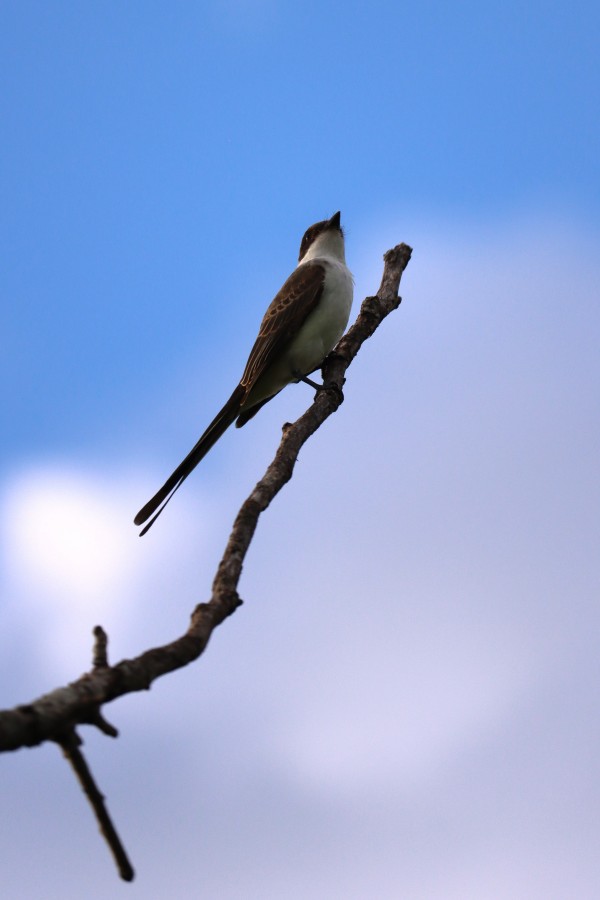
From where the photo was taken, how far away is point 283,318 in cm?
926

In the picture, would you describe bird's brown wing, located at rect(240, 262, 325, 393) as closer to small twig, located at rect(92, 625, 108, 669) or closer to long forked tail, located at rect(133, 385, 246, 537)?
long forked tail, located at rect(133, 385, 246, 537)

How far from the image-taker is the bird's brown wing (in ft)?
29.7

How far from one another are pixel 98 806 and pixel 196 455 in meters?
5.35

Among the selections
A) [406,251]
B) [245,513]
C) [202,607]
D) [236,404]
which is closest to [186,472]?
[236,404]

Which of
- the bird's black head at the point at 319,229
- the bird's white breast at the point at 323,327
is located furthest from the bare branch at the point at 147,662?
the bird's black head at the point at 319,229

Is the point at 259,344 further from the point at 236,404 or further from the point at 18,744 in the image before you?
the point at 18,744

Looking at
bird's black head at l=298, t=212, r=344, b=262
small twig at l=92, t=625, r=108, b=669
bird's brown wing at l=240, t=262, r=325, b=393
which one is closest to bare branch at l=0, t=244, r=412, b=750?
small twig at l=92, t=625, r=108, b=669

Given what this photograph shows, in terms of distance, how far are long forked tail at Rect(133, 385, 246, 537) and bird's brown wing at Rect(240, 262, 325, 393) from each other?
0.30m

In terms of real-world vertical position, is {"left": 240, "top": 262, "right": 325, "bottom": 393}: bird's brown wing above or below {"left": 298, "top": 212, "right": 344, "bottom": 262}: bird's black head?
below

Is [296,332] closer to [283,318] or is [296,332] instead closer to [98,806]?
[283,318]

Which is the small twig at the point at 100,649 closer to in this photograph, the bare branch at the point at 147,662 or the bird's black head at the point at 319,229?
the bare branch at the point at 147,662

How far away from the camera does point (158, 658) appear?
2.72m

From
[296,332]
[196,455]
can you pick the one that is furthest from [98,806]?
[296,332]

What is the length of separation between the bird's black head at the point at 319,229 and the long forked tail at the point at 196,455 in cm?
292
